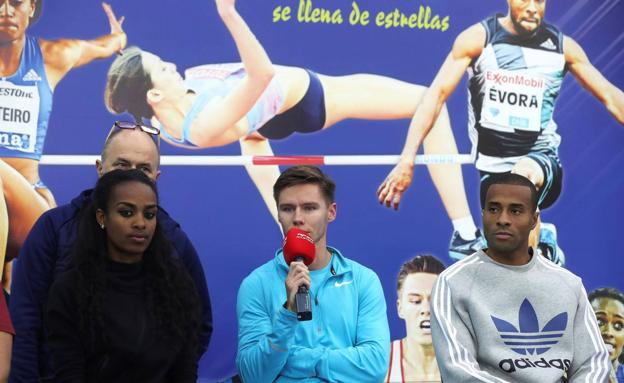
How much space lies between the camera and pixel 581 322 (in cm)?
310

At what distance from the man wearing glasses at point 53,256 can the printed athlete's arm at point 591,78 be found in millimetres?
2053

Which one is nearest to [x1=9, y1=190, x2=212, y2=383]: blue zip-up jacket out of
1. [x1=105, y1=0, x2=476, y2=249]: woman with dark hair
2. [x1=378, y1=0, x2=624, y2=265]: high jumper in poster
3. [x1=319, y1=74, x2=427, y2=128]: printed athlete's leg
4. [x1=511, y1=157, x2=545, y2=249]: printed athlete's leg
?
[x1=105, y1=0, x2=476, y2=249]: woman with dark hair

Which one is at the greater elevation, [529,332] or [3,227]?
[3,227]

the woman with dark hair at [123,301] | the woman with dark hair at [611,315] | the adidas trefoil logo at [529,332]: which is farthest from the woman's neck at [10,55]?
the woman with dark hair at [611,315]

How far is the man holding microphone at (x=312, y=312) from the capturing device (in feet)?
10.3

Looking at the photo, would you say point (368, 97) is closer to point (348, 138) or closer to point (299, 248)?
point (348, 138)

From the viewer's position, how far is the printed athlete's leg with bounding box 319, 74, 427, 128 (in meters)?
4.17

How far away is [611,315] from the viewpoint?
439 cm

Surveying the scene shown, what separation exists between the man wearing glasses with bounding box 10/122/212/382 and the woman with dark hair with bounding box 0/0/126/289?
811 mm

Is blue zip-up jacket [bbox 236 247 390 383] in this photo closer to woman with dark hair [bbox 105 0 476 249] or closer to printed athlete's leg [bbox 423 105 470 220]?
woman with dark hair [bbox 105 0 476 249]

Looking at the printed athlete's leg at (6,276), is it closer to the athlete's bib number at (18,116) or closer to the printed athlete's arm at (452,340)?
the athlete's bib number at (18,116)

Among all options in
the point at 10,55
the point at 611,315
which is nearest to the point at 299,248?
the point at 10,55

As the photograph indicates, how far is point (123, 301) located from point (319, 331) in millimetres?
728

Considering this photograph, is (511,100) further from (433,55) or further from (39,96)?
(39,96)
